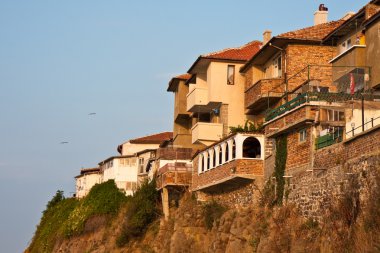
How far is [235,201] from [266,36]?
15.4m

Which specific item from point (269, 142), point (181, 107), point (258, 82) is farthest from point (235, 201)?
point (181, 107)

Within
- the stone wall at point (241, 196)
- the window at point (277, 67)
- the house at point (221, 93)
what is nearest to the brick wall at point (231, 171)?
the stone wall at point (241, 196)

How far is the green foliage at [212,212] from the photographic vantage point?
40156mm

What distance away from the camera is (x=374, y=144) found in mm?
25562

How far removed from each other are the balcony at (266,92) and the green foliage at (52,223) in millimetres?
28273

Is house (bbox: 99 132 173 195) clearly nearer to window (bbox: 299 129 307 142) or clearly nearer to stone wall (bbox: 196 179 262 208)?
stone wall (bbox: 196 179 262 208)

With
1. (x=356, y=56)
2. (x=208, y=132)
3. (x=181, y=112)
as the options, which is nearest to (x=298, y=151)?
(x=356, y=56)

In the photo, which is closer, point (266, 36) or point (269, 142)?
point (269, 142)

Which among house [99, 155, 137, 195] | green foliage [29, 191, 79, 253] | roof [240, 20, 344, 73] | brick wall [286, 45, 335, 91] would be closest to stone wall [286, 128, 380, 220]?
brick wall [286, 45, 335, 91]

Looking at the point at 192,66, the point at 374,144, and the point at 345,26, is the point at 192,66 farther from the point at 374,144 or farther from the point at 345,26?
the point at 374,144

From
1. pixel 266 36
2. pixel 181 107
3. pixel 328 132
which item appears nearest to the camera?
Answer: pixel 328 132

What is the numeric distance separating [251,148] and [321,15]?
1356cm

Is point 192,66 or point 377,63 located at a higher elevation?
point 192,66

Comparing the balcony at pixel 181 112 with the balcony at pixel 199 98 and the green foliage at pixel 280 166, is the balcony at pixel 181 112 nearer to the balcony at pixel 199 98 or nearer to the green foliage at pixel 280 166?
the balcony at pixel 199 98
